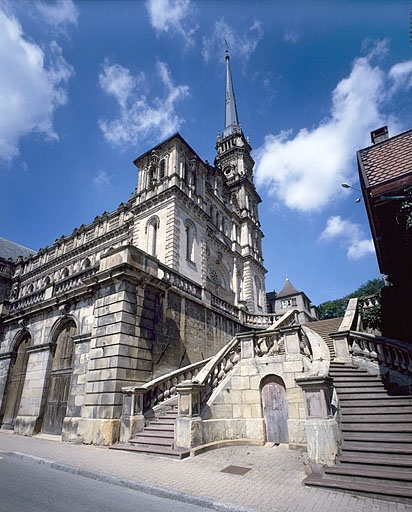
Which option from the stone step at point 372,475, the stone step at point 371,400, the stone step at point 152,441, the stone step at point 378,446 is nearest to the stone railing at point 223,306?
the stone step at point 152,441

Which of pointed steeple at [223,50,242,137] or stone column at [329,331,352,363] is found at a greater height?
pointed steeple at [223,50,242,137]

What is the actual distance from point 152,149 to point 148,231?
8602 millimetres

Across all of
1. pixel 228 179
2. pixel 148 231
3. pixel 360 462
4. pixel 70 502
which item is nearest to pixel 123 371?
pixel 70 502

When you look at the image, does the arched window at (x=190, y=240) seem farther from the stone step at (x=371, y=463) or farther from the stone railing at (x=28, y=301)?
the stone step at (x=371, y=463)

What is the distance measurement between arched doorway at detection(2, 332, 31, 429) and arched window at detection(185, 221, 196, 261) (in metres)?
13.2

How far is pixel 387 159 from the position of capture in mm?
9930

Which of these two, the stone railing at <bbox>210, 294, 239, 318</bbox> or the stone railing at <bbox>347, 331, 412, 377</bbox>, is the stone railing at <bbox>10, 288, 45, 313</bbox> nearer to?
the stone railing at <bbox>210, 294, 239, 318</bbox>

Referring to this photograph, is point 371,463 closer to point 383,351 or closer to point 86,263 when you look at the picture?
point 383,351

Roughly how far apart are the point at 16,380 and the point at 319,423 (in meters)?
15.4

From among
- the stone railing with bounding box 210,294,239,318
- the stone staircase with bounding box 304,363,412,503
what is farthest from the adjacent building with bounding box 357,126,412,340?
the stone railing with bounding box 210,294,239,318

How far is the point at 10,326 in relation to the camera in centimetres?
1714

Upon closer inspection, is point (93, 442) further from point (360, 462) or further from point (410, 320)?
point (410, 320)

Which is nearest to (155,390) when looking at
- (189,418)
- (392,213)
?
(189,418)

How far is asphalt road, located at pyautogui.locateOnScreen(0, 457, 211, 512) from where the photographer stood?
14.5 feet
